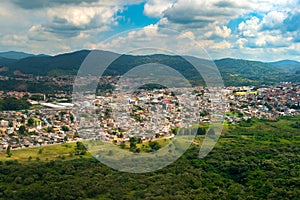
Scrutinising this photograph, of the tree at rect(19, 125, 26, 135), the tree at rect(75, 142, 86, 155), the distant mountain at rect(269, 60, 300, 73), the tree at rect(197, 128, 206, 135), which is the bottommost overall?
the tree at rect(75, 142, 86, 155)

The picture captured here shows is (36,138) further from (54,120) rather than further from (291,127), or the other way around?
(291,127)

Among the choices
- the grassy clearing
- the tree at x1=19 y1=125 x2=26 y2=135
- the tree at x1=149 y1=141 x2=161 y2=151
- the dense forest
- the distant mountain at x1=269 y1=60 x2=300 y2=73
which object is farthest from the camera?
the distant mountain at x1=269 y1=60 x2=300 y2=73

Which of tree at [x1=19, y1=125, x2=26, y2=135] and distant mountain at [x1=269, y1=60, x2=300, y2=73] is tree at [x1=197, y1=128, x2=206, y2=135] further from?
distant mountain at [x1=269, y1=60, x2=300, y2=73]

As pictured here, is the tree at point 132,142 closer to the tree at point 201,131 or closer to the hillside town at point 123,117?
the hillside town at point 123,117

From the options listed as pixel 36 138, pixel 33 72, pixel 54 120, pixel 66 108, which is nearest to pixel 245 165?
pixel 36 138

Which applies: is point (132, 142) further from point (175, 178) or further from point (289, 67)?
point (289, 67)

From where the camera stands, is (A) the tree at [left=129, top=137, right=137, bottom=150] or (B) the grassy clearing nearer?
(A) the tree at [left=129, top=137, right=137, bottom=150]

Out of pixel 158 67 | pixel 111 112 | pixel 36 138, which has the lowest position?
pixel 36 138

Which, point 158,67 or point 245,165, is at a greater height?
point 158,67

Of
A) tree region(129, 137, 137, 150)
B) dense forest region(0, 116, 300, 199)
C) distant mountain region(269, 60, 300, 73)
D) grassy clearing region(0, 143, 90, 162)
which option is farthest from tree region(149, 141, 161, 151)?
distant mountain region(269, 60, 300, 73)
